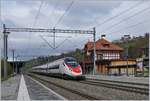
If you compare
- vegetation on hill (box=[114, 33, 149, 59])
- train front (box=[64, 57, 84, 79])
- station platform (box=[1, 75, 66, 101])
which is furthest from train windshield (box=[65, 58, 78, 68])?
vegetation on hill (box=[114, 33, 149, 59])

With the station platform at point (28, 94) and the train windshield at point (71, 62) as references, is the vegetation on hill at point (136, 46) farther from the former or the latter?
the station platform at point (28, 94)

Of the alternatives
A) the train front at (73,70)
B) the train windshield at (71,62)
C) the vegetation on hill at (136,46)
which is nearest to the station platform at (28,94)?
the train front at (73,70)

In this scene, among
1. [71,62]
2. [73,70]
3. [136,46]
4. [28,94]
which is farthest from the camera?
[136,46]

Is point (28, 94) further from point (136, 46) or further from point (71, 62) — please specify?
point (136, 46)

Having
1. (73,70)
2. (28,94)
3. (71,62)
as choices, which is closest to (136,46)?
(71,62)

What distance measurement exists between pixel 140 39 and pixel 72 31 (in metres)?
62.8

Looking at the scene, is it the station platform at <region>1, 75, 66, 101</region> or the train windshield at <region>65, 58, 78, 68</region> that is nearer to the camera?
the station platform at <region>1, 75, 66, 101</region>

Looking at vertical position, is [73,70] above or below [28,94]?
above

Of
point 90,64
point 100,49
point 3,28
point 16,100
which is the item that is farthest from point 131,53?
point 16,100

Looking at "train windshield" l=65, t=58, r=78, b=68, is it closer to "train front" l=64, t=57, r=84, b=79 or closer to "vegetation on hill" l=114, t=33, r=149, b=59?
"train front" l=64, t=57, r=84, b=79

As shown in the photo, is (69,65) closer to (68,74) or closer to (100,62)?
(68,74)

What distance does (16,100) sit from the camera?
19.0m

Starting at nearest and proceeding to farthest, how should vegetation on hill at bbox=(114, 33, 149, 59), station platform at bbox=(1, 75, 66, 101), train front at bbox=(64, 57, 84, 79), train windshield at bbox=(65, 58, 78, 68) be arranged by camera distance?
station platform at bbox=(1, 75, 66, 101) < train front at bbox=(64, 57, 84, 79) < train windshield at bbox=(65, 58, 78, 68) < vegetation on hill at bbox=(114, 33, 149, 59)

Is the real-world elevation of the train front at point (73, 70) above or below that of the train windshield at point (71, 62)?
below
